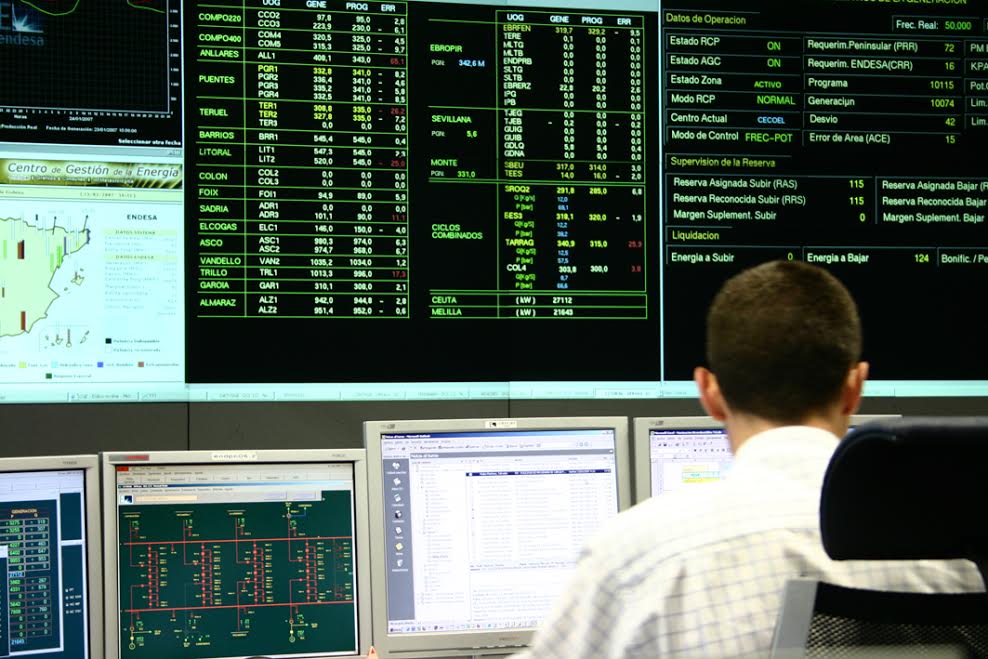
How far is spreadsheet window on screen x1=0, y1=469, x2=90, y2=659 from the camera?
215 cm

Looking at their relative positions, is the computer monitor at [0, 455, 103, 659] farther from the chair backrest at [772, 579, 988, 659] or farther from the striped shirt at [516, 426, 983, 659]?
the chair backrest at [772, 579, 988, 659]

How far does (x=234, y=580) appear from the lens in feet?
7.37

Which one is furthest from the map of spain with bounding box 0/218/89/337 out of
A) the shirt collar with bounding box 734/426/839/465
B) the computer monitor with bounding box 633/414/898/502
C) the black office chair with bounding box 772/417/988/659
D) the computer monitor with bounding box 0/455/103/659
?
the black office chair with bounding box 772/417/988/659

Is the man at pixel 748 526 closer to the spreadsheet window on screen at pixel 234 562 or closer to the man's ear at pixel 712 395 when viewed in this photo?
the man's ear at pixel 712 395

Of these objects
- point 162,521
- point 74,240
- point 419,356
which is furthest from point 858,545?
point 74,240

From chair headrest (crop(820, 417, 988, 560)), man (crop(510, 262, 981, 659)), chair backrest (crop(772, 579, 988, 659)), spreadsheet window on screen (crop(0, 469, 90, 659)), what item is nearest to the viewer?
chair headrest (crop(820, 417, 988, 560))

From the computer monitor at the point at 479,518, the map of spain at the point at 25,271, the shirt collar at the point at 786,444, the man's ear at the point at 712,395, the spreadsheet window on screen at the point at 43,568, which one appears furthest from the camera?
the map of spain at the point at 25,271

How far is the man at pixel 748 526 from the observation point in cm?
120

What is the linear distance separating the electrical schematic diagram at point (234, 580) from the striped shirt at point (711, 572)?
106cm

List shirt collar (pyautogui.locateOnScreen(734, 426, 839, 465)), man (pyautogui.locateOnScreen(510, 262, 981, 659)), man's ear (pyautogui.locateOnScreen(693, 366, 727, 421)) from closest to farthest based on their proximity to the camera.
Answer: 1. man (pyautogui.locateOnScreen(510, 262, 981, 659))
2. shirt collar (pyautogui.locateOnScreen(734, 426, 839, 465))
3. man's ear (pyautogui.locateOnScreen(693, 366, 727, 421))

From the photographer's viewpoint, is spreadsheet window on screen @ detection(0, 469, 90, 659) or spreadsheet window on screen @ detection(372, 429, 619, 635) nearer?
spreadsheet window on screen @ detection(0, 469, 90, 659)

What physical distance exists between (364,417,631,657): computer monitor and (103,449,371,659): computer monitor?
0.20 ft

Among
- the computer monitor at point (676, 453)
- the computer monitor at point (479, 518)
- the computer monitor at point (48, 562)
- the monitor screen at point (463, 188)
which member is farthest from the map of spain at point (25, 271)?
the computer monitor at point (676, 453)

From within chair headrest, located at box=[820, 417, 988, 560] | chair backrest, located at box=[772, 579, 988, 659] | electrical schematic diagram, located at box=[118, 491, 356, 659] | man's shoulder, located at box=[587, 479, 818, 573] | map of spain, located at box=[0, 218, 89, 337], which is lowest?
electrical schematic diagram, located at box=[118, 491, 356, 659]
